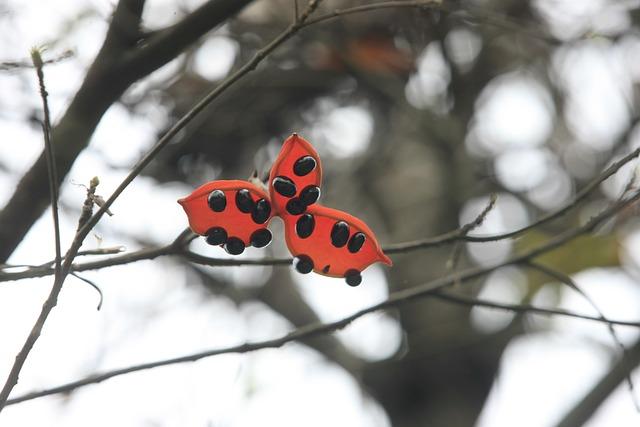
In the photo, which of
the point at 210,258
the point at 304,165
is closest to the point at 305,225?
the point at 304,165

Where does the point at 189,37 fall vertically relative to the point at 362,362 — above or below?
below

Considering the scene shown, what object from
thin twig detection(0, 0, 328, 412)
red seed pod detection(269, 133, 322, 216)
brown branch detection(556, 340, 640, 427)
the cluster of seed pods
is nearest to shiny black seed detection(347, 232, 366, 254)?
the cluster of seed pods

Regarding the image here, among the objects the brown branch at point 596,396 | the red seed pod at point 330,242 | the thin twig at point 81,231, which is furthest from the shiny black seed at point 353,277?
the brown branch at point 596,396

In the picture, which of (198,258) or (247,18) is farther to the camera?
(247,18)

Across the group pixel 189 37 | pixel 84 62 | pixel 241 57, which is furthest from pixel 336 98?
pixel 189 37

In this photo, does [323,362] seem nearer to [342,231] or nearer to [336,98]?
[336,98]

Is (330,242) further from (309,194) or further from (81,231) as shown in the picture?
(81,231)
